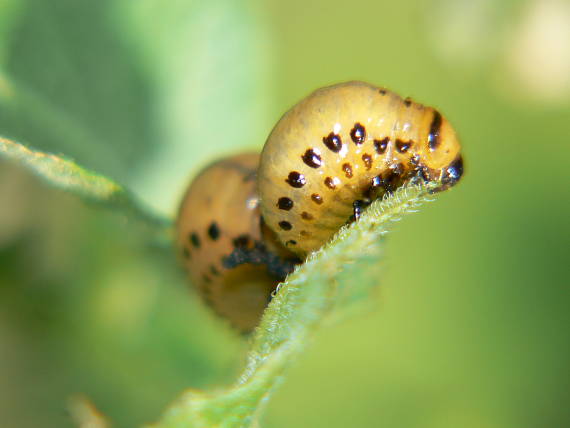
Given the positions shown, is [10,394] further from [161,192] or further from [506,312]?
[506,312]

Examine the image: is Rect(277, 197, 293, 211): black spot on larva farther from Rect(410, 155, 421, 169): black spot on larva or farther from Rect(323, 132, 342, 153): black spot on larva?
Rect(410, 155, 421, 169): black spot on larva

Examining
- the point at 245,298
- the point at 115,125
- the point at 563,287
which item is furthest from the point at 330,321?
the point at 563,287

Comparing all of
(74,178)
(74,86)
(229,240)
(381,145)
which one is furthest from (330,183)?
(74,86)

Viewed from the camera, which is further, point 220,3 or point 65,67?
point 220,3

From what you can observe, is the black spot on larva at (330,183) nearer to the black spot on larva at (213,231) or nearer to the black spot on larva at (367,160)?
the black spot on larva at (367,160)

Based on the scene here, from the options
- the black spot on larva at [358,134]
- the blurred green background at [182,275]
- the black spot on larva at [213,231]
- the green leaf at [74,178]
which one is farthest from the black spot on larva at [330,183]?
the blurred green background at [182,275]

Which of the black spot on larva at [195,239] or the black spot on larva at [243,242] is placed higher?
the black spot on larva at [195,239]

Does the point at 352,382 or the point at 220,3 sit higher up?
the point at 220,3
